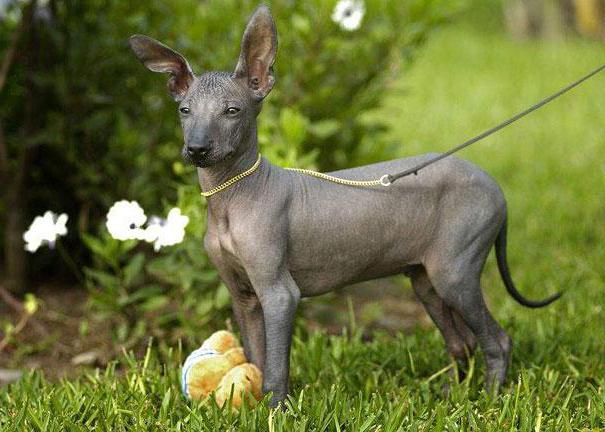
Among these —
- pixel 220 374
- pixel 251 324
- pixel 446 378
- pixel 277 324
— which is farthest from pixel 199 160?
pixel 446 378

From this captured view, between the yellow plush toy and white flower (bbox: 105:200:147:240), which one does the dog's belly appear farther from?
white flower (bbox: 105:200:147:240)

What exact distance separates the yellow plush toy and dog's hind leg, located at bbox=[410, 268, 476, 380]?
73 cm

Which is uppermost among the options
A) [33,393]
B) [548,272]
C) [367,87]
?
[367,87]

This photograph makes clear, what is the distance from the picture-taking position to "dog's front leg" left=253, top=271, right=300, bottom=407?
2.96 metres

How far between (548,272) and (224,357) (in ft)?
10.3

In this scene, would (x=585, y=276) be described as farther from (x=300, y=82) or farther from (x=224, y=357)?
(x=224, y=357)

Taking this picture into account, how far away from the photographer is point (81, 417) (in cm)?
321

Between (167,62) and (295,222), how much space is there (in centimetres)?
69

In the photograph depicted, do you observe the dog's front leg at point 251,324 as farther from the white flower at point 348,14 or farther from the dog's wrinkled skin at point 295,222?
the white flower at point 348,14

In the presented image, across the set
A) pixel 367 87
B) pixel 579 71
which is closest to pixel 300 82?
pixel 367 87

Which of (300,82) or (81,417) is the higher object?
(300,82)

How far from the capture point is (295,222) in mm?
3021

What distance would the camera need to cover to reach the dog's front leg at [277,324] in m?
2.96

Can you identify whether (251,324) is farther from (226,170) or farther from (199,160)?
(199,160)
